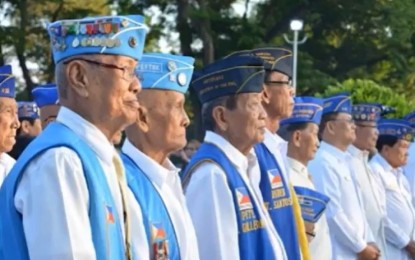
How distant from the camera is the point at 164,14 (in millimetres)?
29234

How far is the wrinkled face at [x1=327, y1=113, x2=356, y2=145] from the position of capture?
8.58 metres

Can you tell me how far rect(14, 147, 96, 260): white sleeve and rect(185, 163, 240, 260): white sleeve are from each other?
1696 mm

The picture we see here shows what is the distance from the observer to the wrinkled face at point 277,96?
6.00 meters

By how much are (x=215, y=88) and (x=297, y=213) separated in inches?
36.5

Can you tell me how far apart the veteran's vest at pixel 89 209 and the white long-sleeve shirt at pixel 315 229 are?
3564 millimetres

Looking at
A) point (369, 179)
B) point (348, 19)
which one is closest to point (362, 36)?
point (348, 19)

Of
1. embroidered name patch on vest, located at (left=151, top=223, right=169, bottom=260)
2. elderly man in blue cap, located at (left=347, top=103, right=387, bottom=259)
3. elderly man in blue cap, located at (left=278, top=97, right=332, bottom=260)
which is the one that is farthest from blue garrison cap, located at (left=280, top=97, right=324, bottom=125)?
embroidered name patch on vest, located at (left=151, top=223, right=169, bottom=260)

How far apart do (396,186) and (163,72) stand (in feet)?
18.4

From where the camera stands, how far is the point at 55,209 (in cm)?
328

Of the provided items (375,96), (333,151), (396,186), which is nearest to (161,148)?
(333,151)

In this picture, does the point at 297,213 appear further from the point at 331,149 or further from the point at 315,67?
the point at 315,67

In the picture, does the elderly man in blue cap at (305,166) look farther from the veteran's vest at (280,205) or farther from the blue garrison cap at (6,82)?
the blue garrison cap at (6,82)

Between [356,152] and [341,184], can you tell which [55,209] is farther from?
[356,152]

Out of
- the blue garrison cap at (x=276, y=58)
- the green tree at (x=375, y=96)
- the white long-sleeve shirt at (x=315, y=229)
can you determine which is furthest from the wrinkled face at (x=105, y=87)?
the green tree at (x=375, y=96)
